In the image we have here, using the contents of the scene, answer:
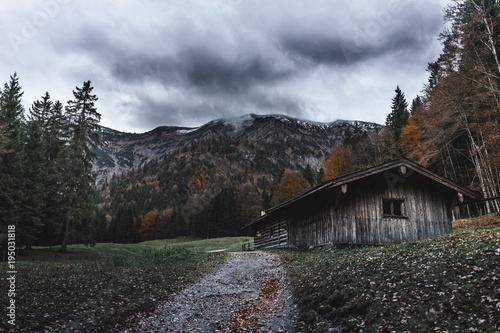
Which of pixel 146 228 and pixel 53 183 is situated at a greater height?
pixel 53 183

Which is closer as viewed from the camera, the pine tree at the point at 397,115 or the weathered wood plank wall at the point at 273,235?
the weathered wood plank wall at the point at 273,235

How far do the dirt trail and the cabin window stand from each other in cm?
896

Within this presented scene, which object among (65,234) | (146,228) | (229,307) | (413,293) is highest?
(65,234)

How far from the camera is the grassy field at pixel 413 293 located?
230 inches

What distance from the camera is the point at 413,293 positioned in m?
7.25

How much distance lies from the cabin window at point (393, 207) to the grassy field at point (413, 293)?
8.40m

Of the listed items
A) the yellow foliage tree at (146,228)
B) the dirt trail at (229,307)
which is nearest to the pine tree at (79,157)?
the dirt trail at (229,307)

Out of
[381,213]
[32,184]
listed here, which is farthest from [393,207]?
[32,184]

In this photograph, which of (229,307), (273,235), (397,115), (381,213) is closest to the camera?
(229,307)

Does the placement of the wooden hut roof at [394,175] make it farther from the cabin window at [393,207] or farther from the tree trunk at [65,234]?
the tree trunk at [65,234]

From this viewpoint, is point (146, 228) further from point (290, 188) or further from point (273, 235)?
point (273, 235)

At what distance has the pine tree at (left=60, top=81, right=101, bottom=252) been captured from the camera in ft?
101

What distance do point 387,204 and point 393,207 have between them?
429 mm

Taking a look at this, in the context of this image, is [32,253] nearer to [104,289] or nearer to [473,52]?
[104,289]
